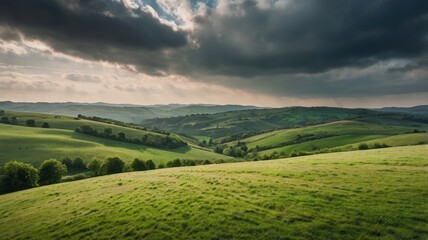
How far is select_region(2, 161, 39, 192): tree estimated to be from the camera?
57.2 m

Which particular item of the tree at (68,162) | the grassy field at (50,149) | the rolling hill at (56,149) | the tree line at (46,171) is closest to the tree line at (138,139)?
the rolling hill at (56,149)

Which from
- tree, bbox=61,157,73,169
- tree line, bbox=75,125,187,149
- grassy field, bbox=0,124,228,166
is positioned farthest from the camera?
tree line, bbox=75,125,187,149

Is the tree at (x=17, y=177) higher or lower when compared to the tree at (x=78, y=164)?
higher

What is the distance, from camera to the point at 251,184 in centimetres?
2844

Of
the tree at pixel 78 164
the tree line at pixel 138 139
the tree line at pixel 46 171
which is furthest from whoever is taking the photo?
the tree line at pixel 138 139

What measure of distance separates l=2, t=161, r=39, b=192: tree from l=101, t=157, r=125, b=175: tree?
2091 cm

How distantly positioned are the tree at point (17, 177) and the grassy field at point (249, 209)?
29.5 metres

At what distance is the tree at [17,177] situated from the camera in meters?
57.2

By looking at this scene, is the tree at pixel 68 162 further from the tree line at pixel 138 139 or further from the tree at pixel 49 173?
the tree line at pixel 138 139

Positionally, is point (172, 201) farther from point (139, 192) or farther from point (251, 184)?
point (251, 184)

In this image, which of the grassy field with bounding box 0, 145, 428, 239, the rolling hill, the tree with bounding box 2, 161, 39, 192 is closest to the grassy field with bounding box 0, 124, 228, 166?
the rolling hill

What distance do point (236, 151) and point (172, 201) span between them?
507ft

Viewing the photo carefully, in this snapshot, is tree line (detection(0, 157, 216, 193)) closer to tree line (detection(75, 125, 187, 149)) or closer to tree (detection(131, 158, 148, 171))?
tree (detection(131, 158, 148, 171))

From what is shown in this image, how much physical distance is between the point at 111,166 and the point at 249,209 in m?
69.1
